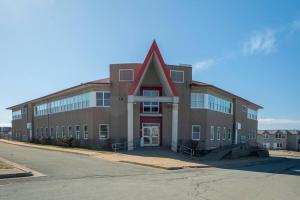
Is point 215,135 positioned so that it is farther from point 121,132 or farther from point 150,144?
point 121,132

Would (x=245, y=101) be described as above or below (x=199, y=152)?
above

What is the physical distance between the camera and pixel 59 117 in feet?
149

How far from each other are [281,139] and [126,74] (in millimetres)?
85240

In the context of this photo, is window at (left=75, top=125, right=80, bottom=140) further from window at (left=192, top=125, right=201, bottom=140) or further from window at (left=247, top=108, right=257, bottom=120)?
window at (left=247, top=108, right=257, bottom=120)

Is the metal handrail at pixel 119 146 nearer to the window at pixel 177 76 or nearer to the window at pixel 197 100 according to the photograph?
the window at pixel 177 76

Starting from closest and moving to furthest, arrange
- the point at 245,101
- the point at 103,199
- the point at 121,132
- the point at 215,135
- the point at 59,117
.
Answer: the point at 103,199
the point at 121,132
the point at 215,135
the point at 59,117
the point at 245,101

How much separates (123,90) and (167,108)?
4796 mm

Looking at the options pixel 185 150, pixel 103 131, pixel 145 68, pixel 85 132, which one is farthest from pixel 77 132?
pixel 185 150

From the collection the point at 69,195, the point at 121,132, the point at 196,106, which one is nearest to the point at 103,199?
the point at 69,195

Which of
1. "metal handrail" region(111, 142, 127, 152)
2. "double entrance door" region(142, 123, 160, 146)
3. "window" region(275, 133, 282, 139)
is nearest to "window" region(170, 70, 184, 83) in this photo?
"double entrance door" region(142, 123, 160, 146)

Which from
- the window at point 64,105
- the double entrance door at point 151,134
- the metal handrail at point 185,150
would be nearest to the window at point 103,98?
the window at point 64,105

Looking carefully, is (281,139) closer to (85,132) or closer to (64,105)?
(64,105)

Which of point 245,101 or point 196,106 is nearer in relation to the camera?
point 196,106

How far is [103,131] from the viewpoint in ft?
119
